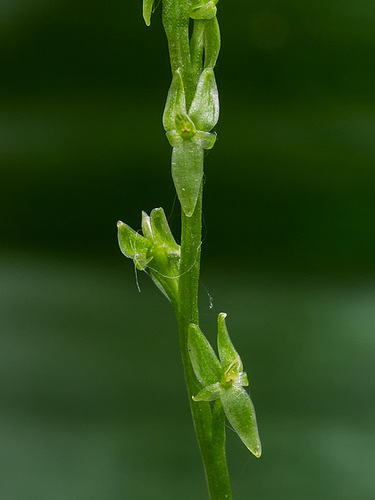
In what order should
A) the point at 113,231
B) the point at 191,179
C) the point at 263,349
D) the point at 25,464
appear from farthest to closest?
the point at 113,231 < the point at 263,349 < the point at 25,464 < the point at 191,179

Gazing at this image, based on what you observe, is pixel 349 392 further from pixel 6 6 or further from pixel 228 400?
pixel 6 6

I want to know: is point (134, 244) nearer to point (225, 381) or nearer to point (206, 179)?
point (225, 381)

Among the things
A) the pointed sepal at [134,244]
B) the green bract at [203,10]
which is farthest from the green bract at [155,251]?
the green bract at [203,10]

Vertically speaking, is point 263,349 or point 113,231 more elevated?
point 113,231

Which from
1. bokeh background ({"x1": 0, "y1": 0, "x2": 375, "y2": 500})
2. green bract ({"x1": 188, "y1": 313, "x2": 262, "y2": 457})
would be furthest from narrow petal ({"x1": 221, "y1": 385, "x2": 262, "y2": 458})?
bokeh background ({"x1": 0, "y1": 0, "x2": 375, "y2": 500})

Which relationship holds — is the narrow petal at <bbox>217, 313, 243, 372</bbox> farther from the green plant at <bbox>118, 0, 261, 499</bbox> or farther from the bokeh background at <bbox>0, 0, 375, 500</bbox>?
the bokeh background at <bbox>0, 0, 375, 500</bbox>

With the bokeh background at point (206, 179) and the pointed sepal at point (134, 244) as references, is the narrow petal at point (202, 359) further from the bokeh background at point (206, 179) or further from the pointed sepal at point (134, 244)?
the bokeh background at point (206, 179)

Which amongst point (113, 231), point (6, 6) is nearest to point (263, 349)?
point (113, 231)
